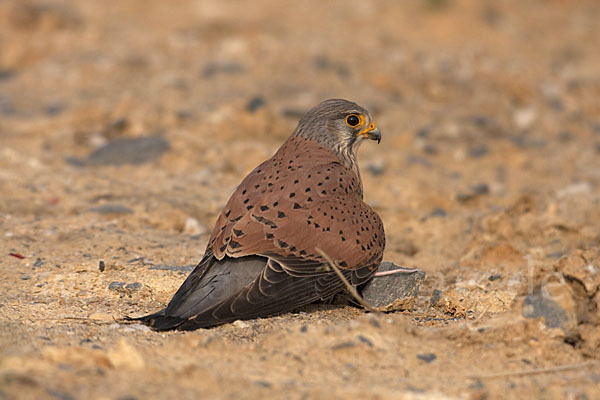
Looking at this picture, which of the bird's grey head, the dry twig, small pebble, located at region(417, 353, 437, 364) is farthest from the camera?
the bird's grey head

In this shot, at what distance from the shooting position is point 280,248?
420 cm

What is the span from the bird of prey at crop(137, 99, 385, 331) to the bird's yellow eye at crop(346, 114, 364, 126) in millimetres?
524

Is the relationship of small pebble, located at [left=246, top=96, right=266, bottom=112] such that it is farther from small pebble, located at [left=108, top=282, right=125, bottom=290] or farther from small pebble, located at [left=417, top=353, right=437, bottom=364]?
small pebble, located at [left=417, top=353, right=437, bottom=364]

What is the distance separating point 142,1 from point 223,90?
4.30m

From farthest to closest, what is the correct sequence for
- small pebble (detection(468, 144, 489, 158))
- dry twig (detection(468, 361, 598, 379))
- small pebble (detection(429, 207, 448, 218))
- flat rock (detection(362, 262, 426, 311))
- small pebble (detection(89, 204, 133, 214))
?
small pebble (detection(468, 144, 489, 158))
small pebble (detection(429, 207, 448, 218))
small pebble (detection(89, 204, 133, 214))
flat rock (detection(362, 262, 426, 311))
dry twig (detection(468, 361, 598, 379))

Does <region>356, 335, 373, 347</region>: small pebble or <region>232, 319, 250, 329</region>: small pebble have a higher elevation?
<region>356, 335, 373, 347</region>: small pebble

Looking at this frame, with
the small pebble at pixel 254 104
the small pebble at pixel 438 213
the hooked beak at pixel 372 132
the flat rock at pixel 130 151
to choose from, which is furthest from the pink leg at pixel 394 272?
the small pebble at pixel 254 104

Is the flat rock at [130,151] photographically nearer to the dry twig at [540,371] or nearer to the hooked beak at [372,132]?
the hooked beak at [372,132]

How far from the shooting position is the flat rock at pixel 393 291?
4.52 meters

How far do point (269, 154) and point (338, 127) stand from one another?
2746 mm

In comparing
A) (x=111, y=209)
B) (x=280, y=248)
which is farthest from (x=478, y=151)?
(x=280, y=248)

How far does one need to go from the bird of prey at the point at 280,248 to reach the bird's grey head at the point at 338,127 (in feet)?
1.14

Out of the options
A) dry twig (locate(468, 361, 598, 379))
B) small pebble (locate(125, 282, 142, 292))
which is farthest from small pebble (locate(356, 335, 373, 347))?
small pebble (locate(125, 282, 142, 292))

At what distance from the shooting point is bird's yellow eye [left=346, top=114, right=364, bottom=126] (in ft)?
17.0
